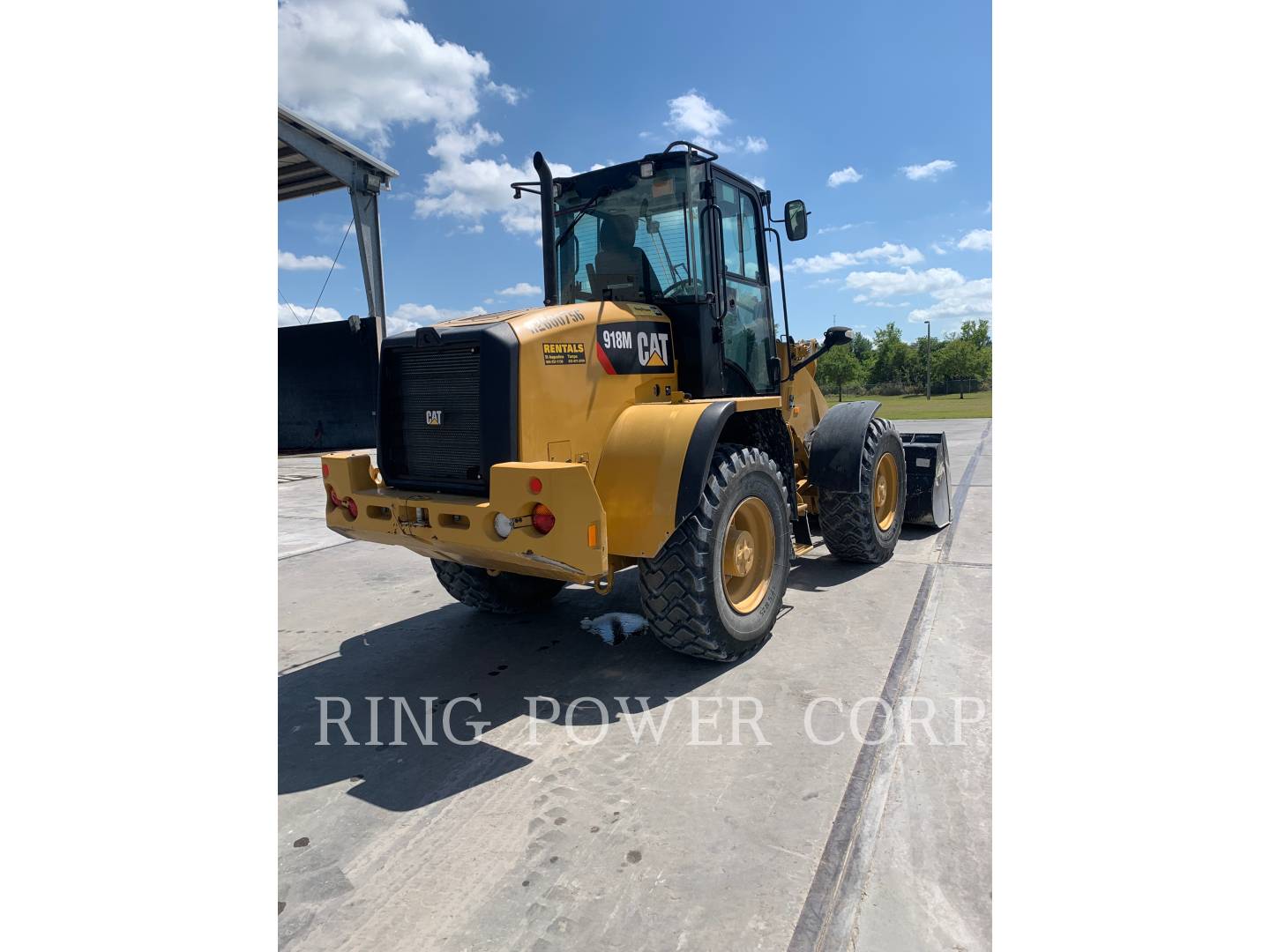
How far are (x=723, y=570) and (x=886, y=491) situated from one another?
2996 mm

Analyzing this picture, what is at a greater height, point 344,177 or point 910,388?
point 344,177

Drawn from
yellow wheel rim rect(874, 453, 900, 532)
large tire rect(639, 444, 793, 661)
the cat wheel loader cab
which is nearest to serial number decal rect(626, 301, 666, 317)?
the cat wheel loader cab

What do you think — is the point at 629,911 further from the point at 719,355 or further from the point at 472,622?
the point at 719,355

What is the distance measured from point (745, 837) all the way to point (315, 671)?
267 centimetres

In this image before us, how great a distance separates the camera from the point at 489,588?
4898 millimetres

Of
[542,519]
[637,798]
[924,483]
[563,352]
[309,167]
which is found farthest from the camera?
[309,167]

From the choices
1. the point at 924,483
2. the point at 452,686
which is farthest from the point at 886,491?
the point at 452,686

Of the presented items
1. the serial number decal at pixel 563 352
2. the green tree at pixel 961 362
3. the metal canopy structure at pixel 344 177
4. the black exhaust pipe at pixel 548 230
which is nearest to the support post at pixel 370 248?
the metal canopy structure at pixel 344 177

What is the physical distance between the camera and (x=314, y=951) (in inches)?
82.4

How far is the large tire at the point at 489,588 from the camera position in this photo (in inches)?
193

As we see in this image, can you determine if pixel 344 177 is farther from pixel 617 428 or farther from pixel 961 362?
pixel 961 362

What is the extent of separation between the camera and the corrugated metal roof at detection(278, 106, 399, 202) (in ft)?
47.7

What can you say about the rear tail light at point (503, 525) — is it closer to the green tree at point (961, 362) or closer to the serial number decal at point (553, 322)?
the serial number decal at point (553, 322)

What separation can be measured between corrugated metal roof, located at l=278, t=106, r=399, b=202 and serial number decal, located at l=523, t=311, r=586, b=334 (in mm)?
12695
